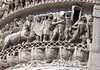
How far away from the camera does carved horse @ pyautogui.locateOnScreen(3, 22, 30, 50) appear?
968cm

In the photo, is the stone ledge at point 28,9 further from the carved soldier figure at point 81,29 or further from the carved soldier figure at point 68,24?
the carved soldier figure at point 81,29

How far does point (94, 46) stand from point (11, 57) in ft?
8.40

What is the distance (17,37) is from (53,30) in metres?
1.22

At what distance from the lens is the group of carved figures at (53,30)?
930 cm

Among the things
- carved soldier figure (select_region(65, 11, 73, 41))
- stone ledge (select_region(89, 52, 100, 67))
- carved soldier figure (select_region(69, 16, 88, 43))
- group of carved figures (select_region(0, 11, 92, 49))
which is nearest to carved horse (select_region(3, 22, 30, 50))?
group of carved figures (select_region(0, 11, 92, 49))

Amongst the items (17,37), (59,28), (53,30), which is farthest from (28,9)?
(59,28)

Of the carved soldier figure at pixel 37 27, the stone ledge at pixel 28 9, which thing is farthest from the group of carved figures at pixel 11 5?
the carved soldier figure at pixel 37 27

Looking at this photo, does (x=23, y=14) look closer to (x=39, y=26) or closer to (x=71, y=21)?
(x=39, y=26)

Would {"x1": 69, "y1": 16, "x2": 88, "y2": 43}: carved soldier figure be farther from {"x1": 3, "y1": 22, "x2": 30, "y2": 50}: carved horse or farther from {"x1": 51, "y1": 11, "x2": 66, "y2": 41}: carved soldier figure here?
{"x1": 3, "y1": 22, "x2": 30, "y2": 50}: carved horse

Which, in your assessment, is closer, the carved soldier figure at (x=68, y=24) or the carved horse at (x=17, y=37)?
the carved soldier figure at (x=68, y=24)

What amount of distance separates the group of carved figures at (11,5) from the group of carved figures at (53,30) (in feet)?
2.19

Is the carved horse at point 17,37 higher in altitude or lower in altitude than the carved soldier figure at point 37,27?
lower

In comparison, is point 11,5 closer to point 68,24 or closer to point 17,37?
point 17,37

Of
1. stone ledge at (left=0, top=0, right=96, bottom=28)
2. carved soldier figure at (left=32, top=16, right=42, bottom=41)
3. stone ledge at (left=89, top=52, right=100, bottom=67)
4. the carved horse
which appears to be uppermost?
stone ledge at (left=0, top=0, right=96, bottom=28)
